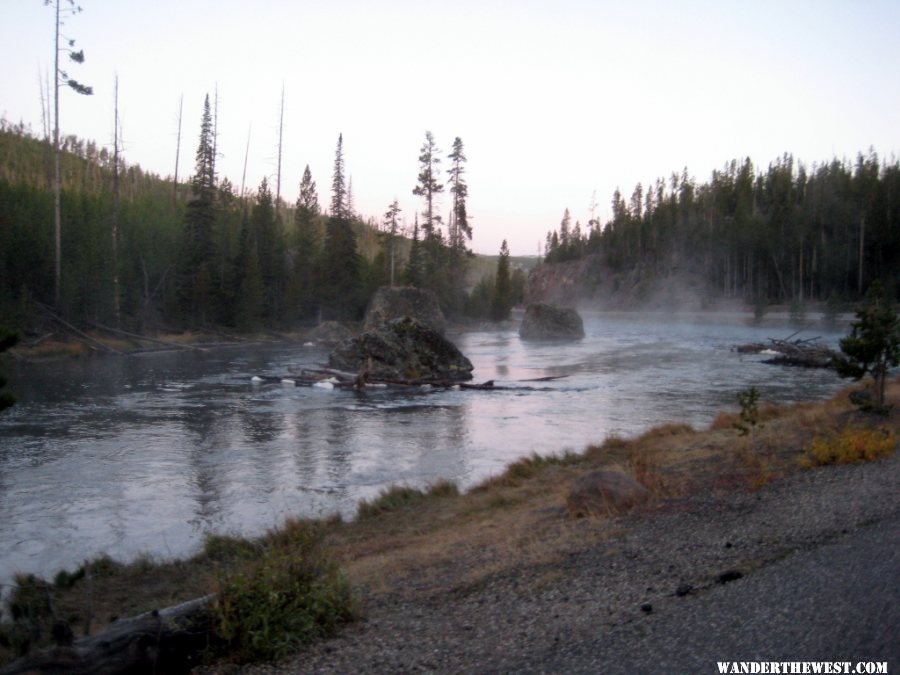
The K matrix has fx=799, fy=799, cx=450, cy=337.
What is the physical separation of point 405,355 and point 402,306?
1014 inches

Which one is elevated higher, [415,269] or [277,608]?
[415,269]

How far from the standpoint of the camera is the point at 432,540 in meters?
10.0

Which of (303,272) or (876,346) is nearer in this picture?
(876,346)

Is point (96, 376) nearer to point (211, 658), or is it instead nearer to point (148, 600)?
point (148, 600)

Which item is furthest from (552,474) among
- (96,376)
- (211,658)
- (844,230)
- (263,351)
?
(844,230)

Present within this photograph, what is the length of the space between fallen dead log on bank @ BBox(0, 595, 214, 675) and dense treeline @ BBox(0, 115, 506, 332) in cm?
3632

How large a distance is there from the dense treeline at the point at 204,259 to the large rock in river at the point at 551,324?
1469cm

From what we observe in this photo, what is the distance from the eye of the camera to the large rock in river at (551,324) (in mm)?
59000

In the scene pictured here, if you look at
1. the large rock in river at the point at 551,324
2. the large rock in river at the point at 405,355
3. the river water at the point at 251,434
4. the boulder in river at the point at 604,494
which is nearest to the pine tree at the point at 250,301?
the river water at the point at 251,434

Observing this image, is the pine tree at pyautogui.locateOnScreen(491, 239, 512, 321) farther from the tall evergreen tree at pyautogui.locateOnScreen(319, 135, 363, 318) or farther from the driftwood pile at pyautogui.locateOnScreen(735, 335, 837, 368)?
the driftwood pile at pyautogui.locateOnScreen(735, 335, 837, 368)

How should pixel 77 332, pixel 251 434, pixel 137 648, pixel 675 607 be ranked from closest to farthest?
pixel 137 648 → pixel 675 607 → pixel 251 434 → pixel 77 332

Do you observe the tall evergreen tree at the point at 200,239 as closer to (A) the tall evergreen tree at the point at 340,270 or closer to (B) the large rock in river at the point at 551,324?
(A) the tall evergreen tree at the point at 340,270

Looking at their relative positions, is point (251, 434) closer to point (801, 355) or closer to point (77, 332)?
point (801, 355)

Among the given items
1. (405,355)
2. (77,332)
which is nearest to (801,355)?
(405,355)
